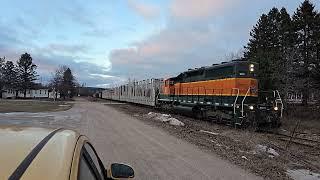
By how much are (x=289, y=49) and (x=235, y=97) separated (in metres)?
30.4

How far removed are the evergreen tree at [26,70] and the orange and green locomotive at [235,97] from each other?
118 metres

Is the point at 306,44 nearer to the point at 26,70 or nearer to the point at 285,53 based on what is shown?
the point at 285,53

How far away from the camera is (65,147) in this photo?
10.6 ft

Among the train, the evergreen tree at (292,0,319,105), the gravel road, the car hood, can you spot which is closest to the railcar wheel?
the train

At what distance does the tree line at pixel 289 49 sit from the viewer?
50.6 metres

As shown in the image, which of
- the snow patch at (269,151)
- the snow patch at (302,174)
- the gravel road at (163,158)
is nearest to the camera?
the gravel road at (163,158)

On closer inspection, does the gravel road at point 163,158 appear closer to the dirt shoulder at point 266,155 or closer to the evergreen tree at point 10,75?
the dirt shoulder at point 266,155

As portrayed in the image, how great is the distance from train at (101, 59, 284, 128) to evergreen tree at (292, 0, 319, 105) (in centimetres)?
1910

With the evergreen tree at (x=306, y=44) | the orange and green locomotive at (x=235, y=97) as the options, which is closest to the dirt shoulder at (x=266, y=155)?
the orange and green locomotive at (x=235, y=97)

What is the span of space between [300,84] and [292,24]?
1243 cm

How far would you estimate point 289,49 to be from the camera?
182 ft

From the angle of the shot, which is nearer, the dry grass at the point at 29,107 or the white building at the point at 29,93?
the dry grass at the point at 29,107

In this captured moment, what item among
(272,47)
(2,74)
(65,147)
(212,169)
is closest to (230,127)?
(212,169)

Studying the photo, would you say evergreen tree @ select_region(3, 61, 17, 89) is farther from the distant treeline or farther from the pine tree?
the pine tree
